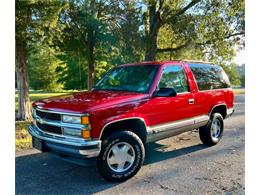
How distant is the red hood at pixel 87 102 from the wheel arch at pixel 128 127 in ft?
1.05

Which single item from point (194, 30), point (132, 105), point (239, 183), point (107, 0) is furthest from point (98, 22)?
point (239, 183)

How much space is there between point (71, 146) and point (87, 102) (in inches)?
28.3

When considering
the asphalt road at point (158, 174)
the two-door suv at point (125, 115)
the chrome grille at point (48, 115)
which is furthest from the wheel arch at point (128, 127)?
the chrome grille at point (48, 115)

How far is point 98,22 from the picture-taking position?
46.2ft

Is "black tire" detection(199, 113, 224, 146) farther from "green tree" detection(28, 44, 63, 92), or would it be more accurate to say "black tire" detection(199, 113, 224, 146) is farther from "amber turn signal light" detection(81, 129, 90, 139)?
"green tree" detection(28, 44, 63, 92)

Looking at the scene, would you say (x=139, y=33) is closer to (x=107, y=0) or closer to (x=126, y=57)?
(x=126, y=57)

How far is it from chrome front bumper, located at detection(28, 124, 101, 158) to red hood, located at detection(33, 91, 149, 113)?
0.44 m

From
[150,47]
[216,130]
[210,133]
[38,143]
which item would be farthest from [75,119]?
[150,47]

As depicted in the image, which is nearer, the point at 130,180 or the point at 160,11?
the point at 130,180

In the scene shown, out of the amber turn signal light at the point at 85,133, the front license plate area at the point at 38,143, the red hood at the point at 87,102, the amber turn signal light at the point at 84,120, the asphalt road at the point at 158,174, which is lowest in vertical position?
the asphalt road at the point at 158,174

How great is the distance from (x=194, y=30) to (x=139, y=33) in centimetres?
269

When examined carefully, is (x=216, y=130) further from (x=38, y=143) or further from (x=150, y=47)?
(x=150, y=47)

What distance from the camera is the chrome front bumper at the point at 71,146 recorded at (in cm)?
409

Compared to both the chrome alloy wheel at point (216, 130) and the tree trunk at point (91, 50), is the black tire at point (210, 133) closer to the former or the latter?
the chrome alloy wheel at point (216, 130)
